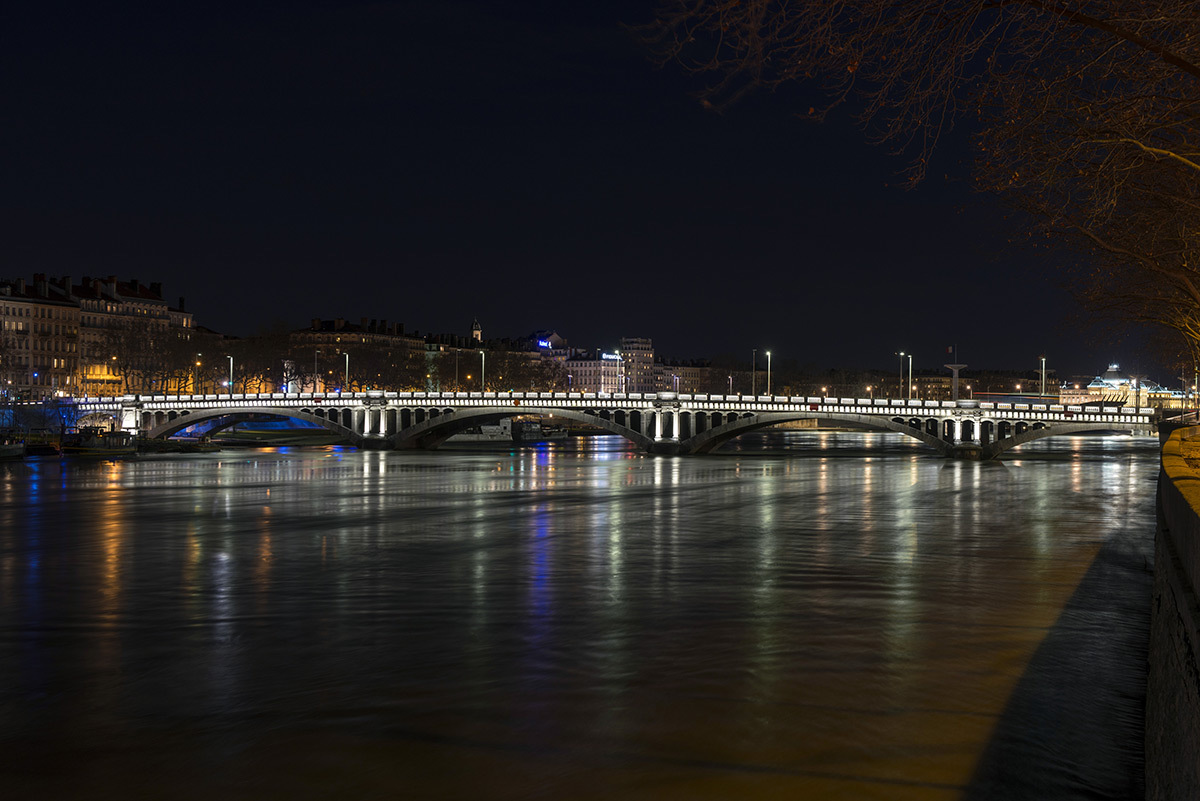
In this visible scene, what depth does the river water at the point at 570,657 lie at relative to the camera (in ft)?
35.2

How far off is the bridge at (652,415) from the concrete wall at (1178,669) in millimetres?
60264

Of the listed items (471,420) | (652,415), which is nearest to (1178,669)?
(652,415)

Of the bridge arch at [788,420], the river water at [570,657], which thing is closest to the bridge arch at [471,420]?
the bridge arch at [788,420]

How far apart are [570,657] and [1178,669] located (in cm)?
807

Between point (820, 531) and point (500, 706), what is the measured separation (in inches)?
754

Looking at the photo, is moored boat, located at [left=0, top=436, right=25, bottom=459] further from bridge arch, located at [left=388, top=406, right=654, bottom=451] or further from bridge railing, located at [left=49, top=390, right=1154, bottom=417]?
bridge arch, located at [left=388, top=406, right=654, bottom=451]

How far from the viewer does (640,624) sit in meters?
17.1

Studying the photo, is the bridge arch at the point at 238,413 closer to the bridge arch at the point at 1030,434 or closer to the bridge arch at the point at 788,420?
the bridge arch at the point at 788,420

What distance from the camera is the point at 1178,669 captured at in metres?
8.09

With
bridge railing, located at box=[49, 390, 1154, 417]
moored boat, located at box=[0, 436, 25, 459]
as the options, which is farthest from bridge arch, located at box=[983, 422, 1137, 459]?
moored boat, located at box=[0, 436, 25, 459]

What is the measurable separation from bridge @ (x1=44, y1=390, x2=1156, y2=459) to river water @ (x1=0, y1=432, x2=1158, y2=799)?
42315 millimetres

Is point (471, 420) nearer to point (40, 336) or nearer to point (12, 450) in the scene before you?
point (12, 450)

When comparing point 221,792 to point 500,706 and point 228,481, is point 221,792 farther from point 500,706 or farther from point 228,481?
point 228,481

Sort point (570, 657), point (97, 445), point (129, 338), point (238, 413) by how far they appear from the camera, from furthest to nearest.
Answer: point (129, 338) → point (238, 413) → point (97, 445) → point (570, 657)
